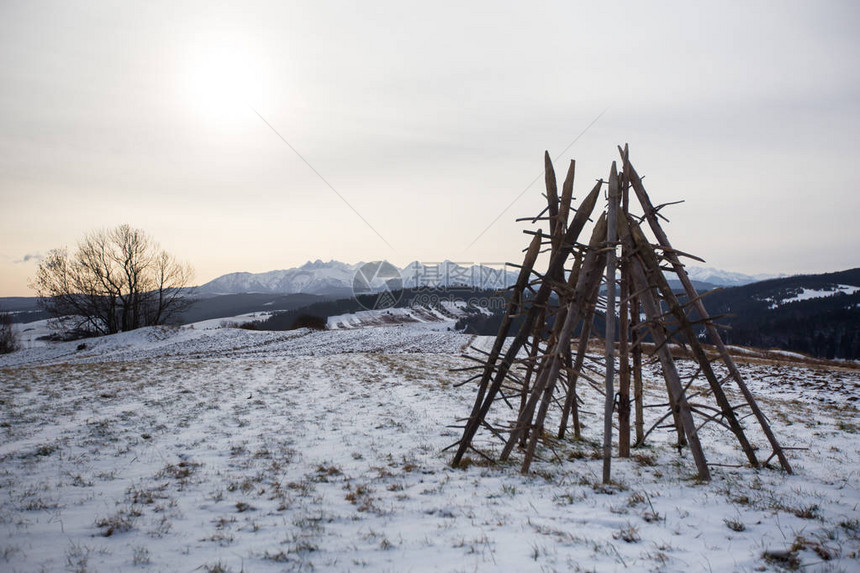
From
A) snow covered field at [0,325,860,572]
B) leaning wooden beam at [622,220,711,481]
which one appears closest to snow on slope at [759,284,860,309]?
leaning wooden beam at [622,220,711,481]

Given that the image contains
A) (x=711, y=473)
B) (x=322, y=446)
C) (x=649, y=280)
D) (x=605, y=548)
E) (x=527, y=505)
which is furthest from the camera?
(x=322, y=446)

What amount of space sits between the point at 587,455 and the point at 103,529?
6984mm

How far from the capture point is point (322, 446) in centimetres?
816

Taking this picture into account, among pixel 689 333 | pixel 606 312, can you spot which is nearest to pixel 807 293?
pixel 689 333

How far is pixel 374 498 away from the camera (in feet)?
18.0

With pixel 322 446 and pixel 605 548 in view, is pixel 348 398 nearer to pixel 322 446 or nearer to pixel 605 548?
pixel 322 446

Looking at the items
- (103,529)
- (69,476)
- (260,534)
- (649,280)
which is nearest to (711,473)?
(649,280)

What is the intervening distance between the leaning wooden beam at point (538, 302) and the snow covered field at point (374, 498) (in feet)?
1.99

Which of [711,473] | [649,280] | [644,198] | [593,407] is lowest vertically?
[593,407]

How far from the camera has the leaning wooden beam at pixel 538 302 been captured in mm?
6648

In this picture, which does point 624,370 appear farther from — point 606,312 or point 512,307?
point 512,307

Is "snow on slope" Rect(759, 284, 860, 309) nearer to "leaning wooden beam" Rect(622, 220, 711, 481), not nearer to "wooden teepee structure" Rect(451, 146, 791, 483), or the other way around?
"wooden teepee structure" Rect(451, 146, 791, 483)

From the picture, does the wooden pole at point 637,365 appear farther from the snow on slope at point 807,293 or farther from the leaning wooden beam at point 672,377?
the snow on slope at point 807,293

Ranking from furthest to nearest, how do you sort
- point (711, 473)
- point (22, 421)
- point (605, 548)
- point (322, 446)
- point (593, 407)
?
point (593, 407) → point (22, 421) → point (322, 446) → point (711, 473) → point (605, 548)
